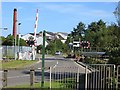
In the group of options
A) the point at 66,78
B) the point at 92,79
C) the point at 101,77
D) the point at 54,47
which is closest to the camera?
the point at 101,77

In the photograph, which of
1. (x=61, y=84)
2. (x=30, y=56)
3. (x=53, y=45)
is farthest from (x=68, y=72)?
(x=53, y=45)

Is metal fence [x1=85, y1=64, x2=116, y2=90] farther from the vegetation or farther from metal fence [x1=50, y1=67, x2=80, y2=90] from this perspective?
the vegetation

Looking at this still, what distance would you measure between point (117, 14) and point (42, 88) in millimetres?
9895

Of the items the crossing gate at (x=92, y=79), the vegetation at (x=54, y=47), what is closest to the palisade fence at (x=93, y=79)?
the crossing gate at (x=92, y=79)

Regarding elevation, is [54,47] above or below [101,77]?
above

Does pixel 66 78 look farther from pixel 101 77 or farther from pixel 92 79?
pixel 101 77

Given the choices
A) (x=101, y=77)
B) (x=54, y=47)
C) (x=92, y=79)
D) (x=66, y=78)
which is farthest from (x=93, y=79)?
(x=54, y=47)

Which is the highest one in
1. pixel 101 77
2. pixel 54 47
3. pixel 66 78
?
pixel 54 47

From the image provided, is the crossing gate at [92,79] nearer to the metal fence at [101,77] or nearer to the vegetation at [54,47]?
the metal fence at [101,77]

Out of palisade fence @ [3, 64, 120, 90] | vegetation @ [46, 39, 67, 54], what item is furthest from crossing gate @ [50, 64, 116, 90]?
vegetation @ [46, 39, 67, 54]

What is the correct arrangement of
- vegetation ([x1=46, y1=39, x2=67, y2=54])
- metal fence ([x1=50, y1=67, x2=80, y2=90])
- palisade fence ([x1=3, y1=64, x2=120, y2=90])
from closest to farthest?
palisade fence ([x1=3, y1=64, x2=120, y2=90]) < metal fence ([x1=50, y1=67, x2=80, y2=90]) < vegetation ([x1=46, y1=39, x2=67, y2=54])

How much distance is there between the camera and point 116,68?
15.4 m

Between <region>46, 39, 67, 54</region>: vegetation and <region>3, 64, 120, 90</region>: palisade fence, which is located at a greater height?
<region>46, 39, 67, 54</region>: vegetation

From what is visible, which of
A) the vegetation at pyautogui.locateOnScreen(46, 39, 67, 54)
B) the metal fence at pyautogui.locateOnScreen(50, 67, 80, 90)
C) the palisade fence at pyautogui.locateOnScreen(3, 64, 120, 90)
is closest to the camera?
the palisade fence at pyautogui.locateOnScreen(3, 64, 120, 90)
